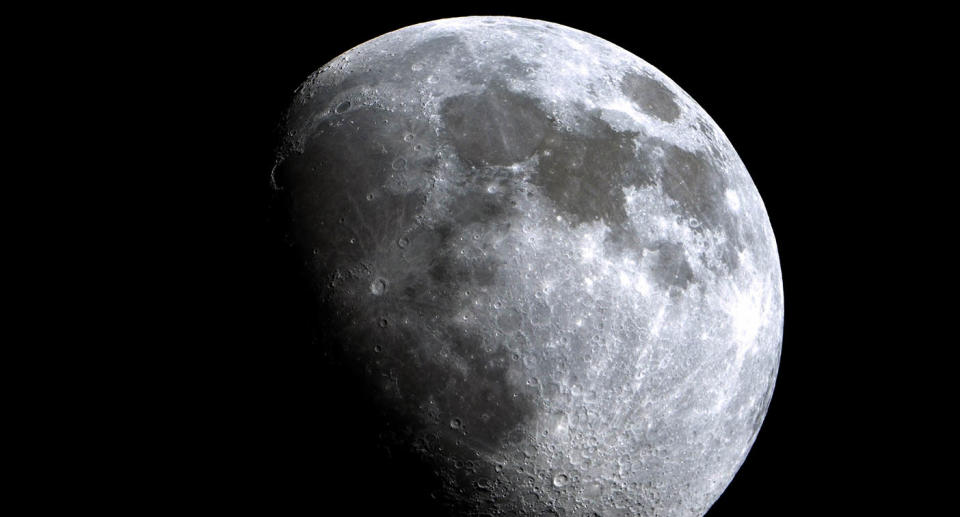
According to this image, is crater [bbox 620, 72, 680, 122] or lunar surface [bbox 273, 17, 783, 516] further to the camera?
crater [bbox 620, 72, 680, 122]

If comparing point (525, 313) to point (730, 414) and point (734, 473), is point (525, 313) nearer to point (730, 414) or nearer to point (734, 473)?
point (730, 414)

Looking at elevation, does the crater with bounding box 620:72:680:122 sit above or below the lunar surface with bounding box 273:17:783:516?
above

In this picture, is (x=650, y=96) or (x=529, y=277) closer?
(x=529, y=277)

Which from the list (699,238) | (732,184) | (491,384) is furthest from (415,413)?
(732,184)

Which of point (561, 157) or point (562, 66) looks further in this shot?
point (562, 66)

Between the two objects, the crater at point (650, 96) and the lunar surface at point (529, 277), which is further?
the crater at point (650, 96)

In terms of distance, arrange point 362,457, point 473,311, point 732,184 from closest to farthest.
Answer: point 473,311
point 362,457
point 732,184

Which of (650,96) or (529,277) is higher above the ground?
(650,96)

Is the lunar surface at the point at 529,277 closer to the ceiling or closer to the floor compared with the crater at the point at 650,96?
closer to the floor
